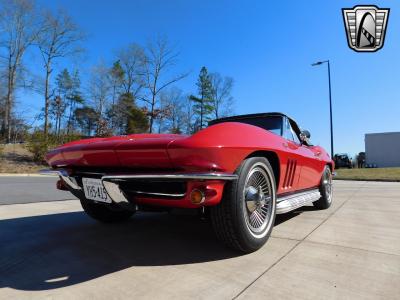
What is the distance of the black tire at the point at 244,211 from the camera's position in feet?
8.04

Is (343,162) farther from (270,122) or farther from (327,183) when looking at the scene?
(270,122)

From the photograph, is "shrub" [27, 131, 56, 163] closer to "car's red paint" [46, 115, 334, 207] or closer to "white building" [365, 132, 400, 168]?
"car's red paint" [46, 115, 334, 207]

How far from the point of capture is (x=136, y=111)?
38.6m

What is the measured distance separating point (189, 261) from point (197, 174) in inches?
28.7

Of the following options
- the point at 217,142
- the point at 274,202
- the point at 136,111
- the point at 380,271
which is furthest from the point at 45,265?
the point at 136,111

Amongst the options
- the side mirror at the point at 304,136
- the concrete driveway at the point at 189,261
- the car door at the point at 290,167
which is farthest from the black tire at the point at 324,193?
the car door at the point at 290,167

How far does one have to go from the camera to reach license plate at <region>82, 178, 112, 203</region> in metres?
2.57

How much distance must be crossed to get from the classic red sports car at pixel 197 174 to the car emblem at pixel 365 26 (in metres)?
5.75

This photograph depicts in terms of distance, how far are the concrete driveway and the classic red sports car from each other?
318 mm

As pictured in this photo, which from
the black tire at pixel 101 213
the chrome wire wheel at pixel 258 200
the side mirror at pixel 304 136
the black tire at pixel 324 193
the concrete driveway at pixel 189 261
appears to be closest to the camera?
the concrete driveway at pixel 189 261

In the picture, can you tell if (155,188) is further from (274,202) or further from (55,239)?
(55,239)

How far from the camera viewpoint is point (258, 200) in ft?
9.36

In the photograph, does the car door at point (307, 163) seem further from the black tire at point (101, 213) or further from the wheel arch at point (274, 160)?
the black tire at point (101, 213)

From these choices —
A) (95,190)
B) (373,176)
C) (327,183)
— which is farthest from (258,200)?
(373,176)
